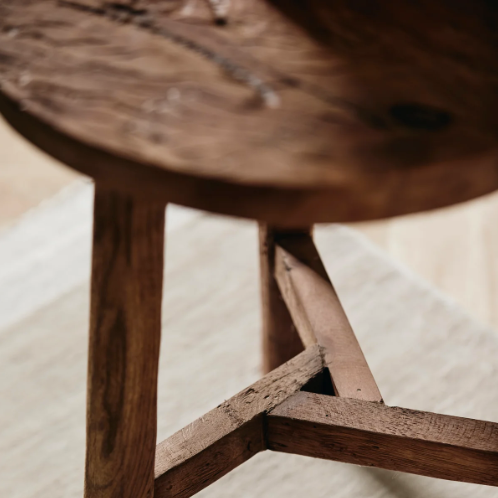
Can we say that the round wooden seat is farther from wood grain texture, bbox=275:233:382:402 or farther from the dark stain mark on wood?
wood grain texture, bbox=275:233:382:402

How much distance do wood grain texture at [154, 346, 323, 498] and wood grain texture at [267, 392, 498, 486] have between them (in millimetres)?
15

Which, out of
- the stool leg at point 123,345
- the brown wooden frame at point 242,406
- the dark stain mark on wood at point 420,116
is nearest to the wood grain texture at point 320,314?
the brown wooden frame at point 242,406

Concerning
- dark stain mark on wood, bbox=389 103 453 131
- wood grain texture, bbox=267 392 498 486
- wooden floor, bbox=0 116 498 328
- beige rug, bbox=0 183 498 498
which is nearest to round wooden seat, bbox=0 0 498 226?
dark stain mark on wood, bbox=389 103 453 131

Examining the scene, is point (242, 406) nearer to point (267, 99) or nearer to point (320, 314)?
point (320, 314)

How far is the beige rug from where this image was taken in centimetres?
91

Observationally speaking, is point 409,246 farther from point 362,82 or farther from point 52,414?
point 362,82

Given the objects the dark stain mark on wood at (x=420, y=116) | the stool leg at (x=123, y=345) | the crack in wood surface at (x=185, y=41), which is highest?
the crack in wood surface at (x=185, y=41)

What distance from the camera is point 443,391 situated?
101cm

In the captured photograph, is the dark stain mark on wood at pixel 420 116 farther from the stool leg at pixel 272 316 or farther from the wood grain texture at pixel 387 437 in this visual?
the stool leg at pixel 272 316

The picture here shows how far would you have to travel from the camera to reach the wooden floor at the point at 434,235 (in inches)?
51.4

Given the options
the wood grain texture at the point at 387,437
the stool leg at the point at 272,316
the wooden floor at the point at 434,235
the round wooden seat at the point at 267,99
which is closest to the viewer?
the round wooden seat at the point at 267,99

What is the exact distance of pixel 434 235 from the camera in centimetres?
143

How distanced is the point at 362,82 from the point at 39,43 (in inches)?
8.8

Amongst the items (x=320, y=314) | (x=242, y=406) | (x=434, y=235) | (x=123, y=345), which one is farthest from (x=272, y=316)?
(x=434, y=235)
